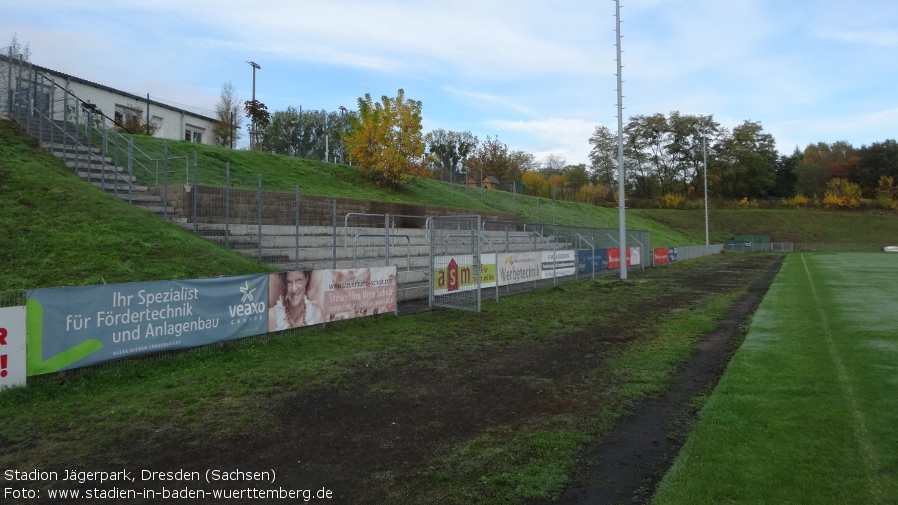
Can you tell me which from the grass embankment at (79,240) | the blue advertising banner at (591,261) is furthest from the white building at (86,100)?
the blue advertising banner at (591,261)

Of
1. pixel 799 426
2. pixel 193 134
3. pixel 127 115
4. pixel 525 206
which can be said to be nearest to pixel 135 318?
pixel 799 426

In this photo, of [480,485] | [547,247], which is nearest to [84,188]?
[480,485]

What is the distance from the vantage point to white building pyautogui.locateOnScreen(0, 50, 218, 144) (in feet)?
60.6

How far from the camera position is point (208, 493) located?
15.4ft

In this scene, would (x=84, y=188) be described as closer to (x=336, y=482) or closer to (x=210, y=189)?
(x=210, y=189)

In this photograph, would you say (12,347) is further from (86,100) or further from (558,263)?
(86,100)

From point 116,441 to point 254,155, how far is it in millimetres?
26209

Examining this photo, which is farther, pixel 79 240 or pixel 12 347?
pixel 79 240

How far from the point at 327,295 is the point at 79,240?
5.27m

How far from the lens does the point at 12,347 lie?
6.97 m

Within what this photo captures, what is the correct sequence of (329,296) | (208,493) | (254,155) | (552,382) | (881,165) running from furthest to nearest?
(881,165), (254,155), (329,296), (552,382), (208,493)

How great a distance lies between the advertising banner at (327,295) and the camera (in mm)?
10914

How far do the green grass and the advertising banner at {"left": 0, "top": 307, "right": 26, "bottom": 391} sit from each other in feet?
25.6

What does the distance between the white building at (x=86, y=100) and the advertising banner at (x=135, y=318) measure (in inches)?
475
